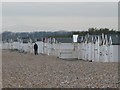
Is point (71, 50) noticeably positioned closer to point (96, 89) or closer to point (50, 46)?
point (50, 46)

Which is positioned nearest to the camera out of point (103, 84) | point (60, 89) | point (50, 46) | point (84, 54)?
point (60, 89)

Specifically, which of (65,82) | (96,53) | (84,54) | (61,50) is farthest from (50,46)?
(65,82)

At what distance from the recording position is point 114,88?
46.3 feet

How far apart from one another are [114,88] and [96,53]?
22537 millimetres

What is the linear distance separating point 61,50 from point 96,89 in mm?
34662

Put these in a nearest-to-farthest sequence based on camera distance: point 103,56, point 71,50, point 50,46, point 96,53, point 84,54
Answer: point 103,56
point 96,53
point 84,54
point 71,50
point 50,46

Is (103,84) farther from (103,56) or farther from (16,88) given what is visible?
(103,56)

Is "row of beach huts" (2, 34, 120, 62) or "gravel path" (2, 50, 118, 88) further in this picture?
"row of beach huts" (2, 34, 120, 62)

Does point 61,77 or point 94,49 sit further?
point 94,49

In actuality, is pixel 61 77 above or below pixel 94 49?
below

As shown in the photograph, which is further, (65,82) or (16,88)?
(65,82)

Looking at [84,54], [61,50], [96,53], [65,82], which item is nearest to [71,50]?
[61,50]

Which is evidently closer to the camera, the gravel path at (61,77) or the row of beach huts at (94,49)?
the gravel path at (61,77)

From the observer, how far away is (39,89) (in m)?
14.0
